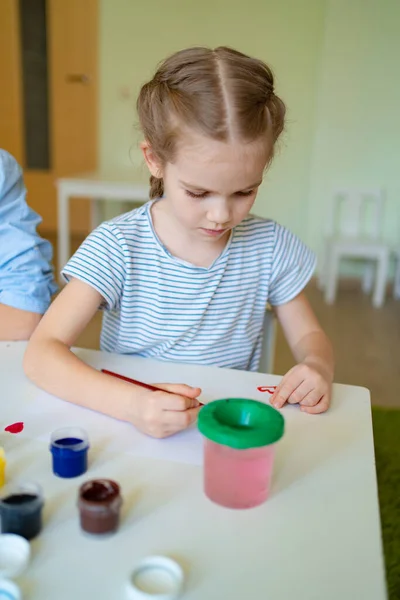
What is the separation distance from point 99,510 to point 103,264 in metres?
0.50

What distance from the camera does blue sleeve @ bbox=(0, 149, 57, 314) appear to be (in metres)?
0.98

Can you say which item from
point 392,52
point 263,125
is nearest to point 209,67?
point 263,125

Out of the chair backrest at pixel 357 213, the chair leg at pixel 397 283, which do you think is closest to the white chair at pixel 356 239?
the chair backrest at pixel 357 213

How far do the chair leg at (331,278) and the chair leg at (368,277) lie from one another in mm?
342

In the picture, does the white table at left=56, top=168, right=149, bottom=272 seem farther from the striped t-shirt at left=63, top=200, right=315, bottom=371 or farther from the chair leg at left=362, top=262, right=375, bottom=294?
the striped t-shirt at left=63, top=200, right=315, bottom=371

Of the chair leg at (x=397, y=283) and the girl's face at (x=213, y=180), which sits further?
the chair leg at (x=397, y=283)

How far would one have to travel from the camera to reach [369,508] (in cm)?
55

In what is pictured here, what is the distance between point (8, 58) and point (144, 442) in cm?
437

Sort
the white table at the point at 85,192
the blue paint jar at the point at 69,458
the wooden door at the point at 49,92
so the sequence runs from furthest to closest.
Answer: the wooden door at the point at 49,92 < the white table at the point at 85,192 < the blue paint jar at the point at 69,458

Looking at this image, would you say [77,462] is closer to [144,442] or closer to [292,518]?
[144,442]

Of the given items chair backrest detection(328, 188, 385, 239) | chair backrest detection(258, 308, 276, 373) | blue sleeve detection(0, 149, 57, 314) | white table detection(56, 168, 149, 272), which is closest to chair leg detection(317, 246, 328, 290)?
chair backrest detection(328, 188, 385, 239)

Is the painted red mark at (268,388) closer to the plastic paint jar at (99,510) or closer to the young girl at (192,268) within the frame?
the young girl at (192,268)

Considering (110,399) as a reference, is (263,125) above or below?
above

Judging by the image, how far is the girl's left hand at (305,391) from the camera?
2.44 ft
